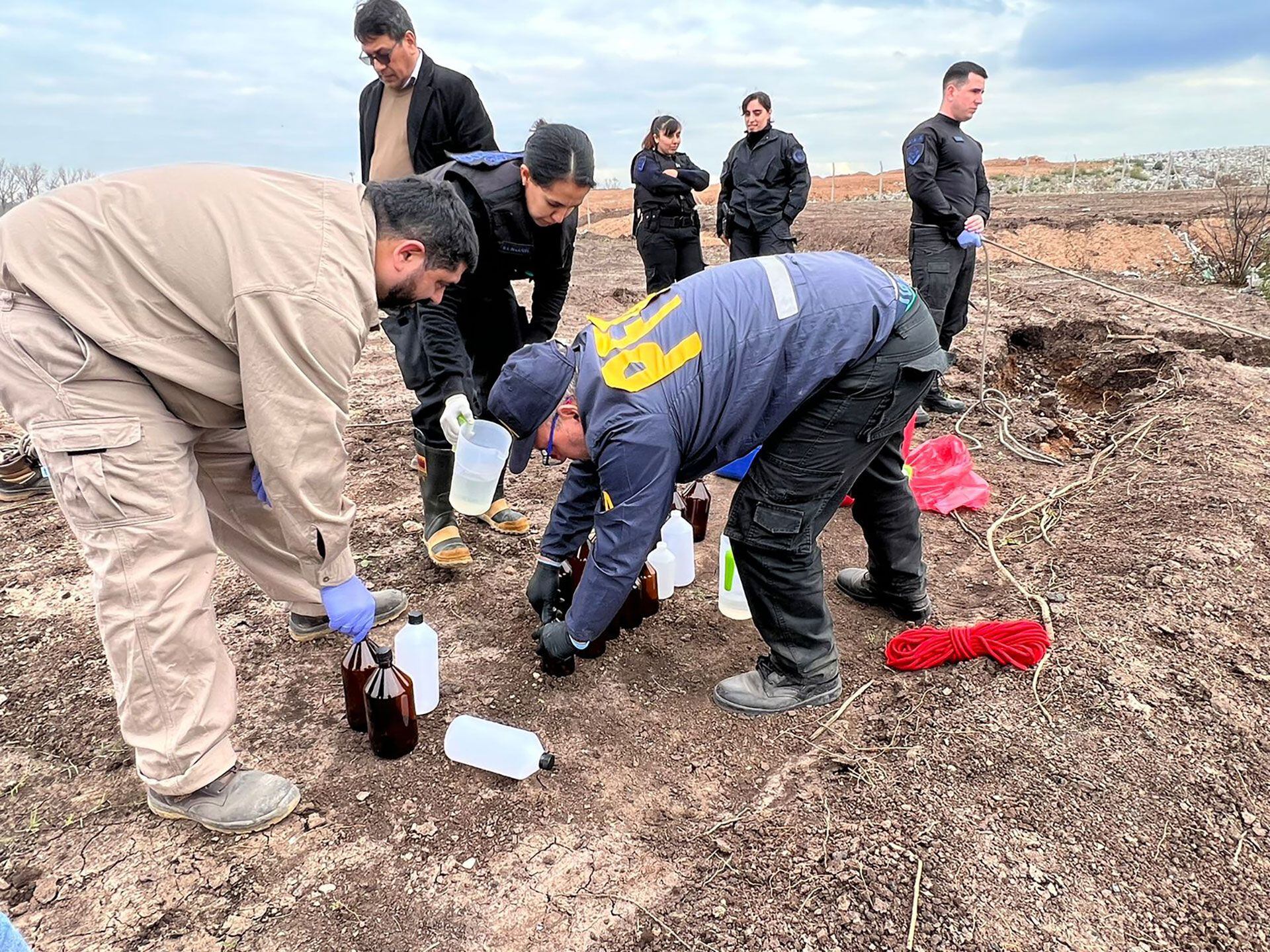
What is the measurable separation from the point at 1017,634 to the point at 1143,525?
1.74 meters

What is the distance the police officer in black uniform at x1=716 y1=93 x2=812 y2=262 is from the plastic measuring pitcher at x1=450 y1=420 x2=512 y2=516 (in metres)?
4.96

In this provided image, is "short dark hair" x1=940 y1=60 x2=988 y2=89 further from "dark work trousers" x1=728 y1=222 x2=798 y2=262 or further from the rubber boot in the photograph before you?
the rubber boot

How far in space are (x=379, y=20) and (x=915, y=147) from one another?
13.5 ft

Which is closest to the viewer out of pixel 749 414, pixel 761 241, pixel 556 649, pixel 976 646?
pixel 749 414

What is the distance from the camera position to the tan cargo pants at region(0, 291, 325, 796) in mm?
2105

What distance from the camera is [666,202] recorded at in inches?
295

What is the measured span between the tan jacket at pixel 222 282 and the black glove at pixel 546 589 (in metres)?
1.34

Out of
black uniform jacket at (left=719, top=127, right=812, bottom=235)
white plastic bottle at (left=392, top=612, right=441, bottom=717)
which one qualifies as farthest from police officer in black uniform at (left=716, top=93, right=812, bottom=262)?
white plastic bottle at (left=392, top=612, right=441, bottom=717)

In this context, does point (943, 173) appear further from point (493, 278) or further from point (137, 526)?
point (137, 526)

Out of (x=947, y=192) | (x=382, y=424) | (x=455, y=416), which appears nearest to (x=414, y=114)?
(x=455, y=416)

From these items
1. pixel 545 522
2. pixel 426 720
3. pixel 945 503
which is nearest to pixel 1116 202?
pixel 945 503

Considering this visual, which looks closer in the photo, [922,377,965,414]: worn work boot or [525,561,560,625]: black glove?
[525,561,560,625]: black glove

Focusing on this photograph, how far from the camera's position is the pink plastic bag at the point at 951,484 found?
16.5 ft

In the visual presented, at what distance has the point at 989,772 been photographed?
2.78 m
